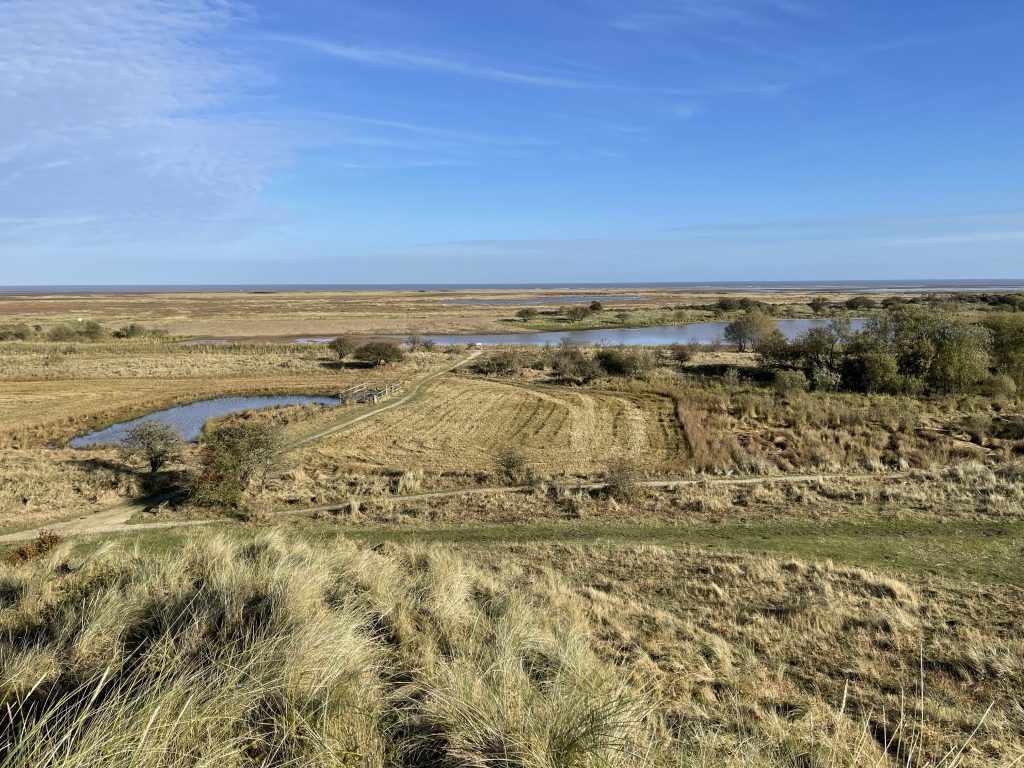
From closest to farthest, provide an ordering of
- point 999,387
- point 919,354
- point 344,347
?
1. point 999,387
2. point 919,354
3. point 344,347

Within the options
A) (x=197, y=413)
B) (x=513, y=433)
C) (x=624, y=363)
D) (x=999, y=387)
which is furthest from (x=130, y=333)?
(x=999, y=387)

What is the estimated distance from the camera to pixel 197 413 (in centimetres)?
3441

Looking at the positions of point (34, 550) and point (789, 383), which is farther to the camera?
point (789, 383)

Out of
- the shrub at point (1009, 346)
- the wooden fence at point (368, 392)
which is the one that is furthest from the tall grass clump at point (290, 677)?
the shrub at point (1009, 346)

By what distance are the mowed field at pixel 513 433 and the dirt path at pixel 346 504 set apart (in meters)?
2.57

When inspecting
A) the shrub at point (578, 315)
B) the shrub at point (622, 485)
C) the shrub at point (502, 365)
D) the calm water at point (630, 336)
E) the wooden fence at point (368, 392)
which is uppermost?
the shrub at point (578, 315)

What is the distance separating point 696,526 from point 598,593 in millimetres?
6353

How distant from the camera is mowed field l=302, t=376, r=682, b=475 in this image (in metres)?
23.1

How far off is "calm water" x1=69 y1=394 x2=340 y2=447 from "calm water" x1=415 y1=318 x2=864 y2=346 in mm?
31552

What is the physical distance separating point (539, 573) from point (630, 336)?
67.1 m

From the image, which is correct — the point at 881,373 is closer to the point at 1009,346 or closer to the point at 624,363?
the point at 1009,346

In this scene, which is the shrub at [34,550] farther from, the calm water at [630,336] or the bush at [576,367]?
the calm water at [630,336]

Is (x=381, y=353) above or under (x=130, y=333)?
under

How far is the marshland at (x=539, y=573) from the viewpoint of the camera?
3.85 m
